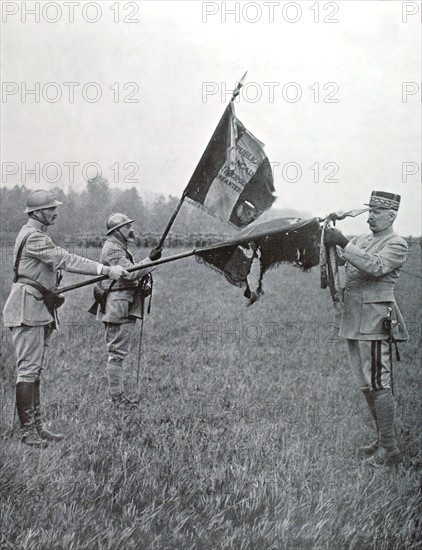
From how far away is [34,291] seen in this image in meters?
4.40

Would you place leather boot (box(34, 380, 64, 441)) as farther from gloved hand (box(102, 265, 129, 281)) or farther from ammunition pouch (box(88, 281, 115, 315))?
gloved hand (box(102, 265, 129, 281))

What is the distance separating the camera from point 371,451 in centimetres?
480

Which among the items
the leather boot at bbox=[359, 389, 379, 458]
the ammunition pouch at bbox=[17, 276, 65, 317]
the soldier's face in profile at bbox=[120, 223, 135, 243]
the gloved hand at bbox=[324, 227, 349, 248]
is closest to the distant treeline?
the soldier's face in profile at bbox=[120, 223, 135, 243]

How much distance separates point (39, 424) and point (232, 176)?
2.70 metres

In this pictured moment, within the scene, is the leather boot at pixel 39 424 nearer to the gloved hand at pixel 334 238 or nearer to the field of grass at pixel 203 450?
the field of grass at pixel 203 450

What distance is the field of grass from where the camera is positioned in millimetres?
3590

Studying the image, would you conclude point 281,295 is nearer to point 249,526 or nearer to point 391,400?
point 391,400

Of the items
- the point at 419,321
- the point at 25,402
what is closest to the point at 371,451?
the point at 25,402

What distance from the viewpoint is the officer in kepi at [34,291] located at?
4281 millimetres

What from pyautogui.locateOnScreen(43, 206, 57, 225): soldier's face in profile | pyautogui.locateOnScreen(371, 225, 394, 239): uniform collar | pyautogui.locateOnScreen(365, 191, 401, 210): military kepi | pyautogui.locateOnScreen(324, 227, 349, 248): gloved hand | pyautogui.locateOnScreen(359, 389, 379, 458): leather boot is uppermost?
pyautogui.locateOnScreen(365, 191, 401, 210): military kepi

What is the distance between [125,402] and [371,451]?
2.29 m

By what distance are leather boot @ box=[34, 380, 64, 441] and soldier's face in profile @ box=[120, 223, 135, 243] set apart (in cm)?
149

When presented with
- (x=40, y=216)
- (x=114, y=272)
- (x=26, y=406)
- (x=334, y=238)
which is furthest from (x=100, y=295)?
(x=334, y=238)

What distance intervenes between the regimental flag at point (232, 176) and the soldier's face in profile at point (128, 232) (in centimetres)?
68
